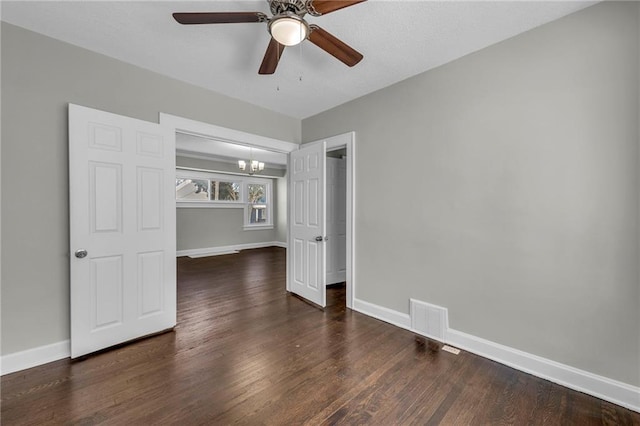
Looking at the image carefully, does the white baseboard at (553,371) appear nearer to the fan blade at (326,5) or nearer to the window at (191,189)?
the fan blade at (326,5)

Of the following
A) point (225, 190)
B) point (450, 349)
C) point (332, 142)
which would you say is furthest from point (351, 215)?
point (225, 190)

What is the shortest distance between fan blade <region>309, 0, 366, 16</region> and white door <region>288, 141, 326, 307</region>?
1869 mm

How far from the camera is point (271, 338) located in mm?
2568

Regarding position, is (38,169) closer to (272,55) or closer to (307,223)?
(272,55)

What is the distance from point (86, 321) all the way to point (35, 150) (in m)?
1.43

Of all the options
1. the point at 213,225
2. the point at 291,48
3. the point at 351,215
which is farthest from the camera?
the point at 213,225

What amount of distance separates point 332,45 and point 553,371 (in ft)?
9.10

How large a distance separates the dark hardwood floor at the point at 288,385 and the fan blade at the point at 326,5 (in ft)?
7.67

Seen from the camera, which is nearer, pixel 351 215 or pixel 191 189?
pixel 351 215

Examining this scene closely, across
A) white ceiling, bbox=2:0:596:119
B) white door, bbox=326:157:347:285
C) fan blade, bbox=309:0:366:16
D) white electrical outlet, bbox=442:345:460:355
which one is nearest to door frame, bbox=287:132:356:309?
white ceiling, bbox=2:0:596:119

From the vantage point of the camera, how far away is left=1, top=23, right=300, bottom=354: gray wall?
2002 millimetres

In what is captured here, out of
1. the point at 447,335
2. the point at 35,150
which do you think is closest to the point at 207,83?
the point at 35,150

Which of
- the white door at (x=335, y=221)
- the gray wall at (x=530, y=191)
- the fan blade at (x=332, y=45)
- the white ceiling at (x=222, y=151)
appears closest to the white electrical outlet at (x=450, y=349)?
the gray wall at (x=530, y=191)

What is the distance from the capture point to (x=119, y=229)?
94.4 inches
